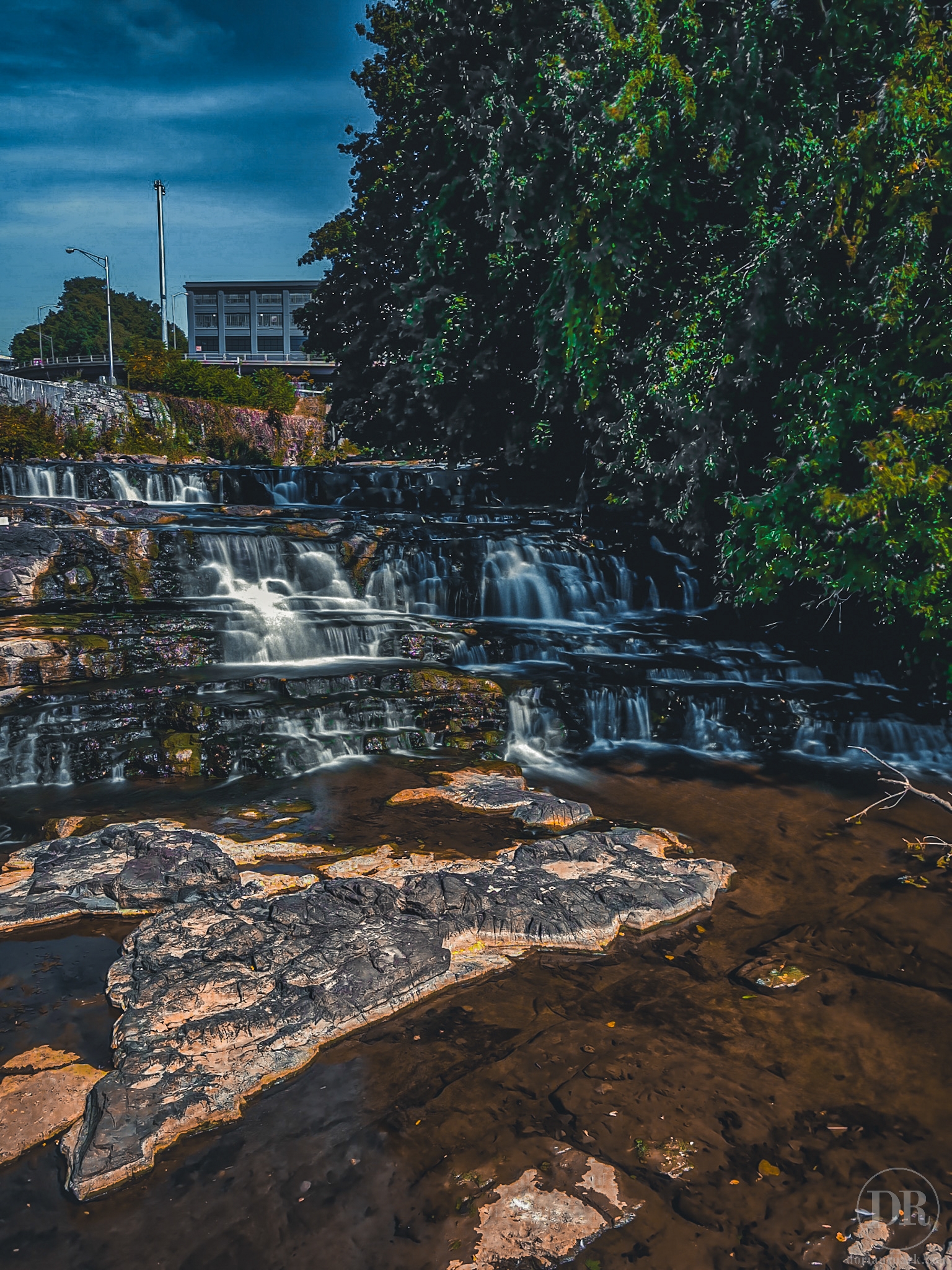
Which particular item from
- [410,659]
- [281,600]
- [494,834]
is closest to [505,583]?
[410,659]

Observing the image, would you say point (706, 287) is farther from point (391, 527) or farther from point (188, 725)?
point (188, 725)

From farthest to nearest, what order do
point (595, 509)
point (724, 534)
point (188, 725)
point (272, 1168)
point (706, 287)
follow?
1. point (595, 509)
2. point (706, 287)
3. point (724, 534)
4. point (188, 725)
5. point (272, 1168)

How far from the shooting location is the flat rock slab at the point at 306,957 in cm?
330

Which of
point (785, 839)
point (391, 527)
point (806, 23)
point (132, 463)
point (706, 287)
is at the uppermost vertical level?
point (806, 23)

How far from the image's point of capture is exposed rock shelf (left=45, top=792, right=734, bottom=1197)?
3.31 meters

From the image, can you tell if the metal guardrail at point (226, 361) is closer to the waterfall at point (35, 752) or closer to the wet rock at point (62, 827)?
the waterfall at point (35, 752)

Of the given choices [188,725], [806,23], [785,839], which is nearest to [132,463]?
[188,725]

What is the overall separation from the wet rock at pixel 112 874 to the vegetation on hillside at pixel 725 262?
6.30m

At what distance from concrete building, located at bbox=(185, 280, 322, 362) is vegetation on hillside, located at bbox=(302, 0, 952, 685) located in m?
61.1

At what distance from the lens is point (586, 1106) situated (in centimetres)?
339

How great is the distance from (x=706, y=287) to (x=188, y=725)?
27.0 feet

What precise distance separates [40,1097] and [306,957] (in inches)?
51.3

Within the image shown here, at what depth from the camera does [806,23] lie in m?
9.72

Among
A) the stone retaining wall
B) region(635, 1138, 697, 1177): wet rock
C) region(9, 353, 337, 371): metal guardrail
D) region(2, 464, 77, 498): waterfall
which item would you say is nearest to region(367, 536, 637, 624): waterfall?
region(2, 464, 77, 498): waterfall
